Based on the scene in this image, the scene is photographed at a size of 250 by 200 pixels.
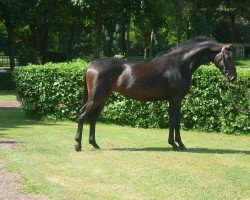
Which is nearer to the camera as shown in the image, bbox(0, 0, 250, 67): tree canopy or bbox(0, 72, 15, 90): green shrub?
bbox(0, 0, 250, 67): tree canopy

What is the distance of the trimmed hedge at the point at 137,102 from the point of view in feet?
50.1

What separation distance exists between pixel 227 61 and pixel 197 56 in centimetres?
69

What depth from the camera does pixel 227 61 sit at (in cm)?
1154

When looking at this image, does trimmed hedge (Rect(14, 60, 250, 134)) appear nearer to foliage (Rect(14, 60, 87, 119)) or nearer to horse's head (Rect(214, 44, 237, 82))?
foliage (Rect(14, 60, 87, 119))

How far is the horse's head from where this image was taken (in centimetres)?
1151

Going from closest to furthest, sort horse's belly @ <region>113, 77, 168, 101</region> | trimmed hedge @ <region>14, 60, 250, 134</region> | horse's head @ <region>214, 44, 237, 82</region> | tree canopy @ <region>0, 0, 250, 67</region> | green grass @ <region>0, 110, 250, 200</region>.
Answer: green grass @ <region>0, 110, 250, 200</region> < horse's head @ <region>214, 44, 237, 82</region> < horse's belly @ <region>113, 77, 168, 101</region> < trimmed hedge @ <region>14, 60, 250, 134</region> < tree canopy @ <region>0, 0, 250, 67</region>

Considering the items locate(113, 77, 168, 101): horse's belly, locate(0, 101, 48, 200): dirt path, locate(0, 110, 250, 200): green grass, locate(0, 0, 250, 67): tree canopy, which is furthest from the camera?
locate(0, 0, 250, 67): tree canopy

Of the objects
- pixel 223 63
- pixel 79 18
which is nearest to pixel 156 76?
pixel 223 63

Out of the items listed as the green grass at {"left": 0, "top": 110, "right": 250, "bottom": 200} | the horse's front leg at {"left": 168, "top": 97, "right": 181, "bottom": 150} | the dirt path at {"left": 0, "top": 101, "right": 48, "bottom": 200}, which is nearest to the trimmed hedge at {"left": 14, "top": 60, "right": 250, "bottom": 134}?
the green grass at {"left": 0, "top": 110, "right": 250, "bottom": 200}

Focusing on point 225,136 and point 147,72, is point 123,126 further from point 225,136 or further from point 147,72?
point 147,72

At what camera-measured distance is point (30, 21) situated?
112 feet

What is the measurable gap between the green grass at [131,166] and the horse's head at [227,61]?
1.74m

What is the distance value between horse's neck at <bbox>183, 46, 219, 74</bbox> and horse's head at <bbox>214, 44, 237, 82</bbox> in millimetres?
228

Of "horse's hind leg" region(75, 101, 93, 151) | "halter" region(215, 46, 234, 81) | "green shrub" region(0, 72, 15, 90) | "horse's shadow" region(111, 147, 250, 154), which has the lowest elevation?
"horse's shadow" region(111, 147, 250, 154)
